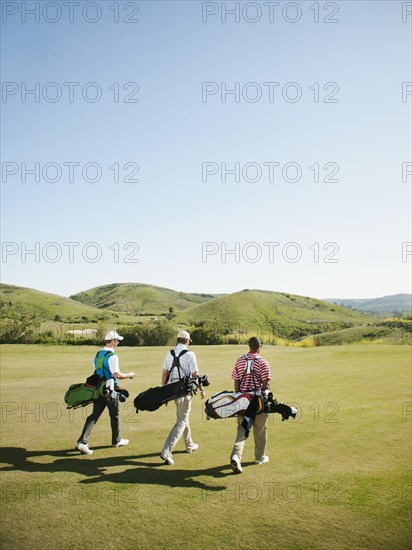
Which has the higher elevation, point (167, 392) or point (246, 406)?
point (167, 392)

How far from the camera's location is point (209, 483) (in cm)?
855

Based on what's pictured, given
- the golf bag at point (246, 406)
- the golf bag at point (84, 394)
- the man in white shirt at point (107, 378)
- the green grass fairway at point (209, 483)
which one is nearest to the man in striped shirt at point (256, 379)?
the golf bag at point (246, 406)

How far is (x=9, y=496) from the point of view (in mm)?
7848

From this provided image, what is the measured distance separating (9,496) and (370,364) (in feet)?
73.1

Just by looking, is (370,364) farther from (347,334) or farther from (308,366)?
(347,334)

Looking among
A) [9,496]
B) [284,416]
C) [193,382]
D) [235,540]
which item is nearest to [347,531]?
[235,540]

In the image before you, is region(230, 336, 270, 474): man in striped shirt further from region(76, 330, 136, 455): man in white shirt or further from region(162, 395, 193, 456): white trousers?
region(76, 330, 136, 455): man in white shirt

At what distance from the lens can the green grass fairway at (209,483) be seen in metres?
6.61

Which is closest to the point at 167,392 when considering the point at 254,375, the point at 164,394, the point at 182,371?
the point at 164,394

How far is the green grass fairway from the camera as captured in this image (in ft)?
21.7

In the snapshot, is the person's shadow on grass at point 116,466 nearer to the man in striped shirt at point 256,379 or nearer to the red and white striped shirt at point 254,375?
the man in striped shirt at point 256,379

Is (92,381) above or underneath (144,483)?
above

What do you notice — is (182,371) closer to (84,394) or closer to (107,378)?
(107,378)

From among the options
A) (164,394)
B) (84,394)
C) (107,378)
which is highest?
(107,378)
